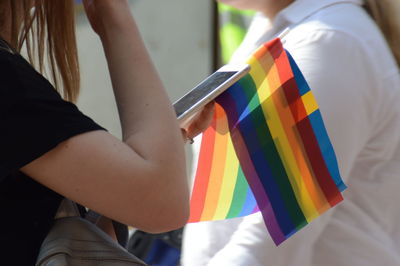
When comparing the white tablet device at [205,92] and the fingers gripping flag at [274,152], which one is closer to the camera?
the white tablet device at [205,92]

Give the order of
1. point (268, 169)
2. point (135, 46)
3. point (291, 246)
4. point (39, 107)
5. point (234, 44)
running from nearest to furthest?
point (39, 107)
point (135, 46)
point (268, 169)
point (291, 246)
point (234, 44)

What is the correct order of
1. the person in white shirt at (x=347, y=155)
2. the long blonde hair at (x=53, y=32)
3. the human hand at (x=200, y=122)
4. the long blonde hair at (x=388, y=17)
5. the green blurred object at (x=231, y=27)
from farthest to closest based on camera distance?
the green blurred object at (x=231, y=27) → the long blonde hair at (x=388, y=17) → the person in white shirt at (x=347, y=155) → the human hand at (x=200, y=122) → the long blonde hair at (x=53, y=32)

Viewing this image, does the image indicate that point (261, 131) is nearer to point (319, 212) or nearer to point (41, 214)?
point (319, 212)

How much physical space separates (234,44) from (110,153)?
12.2 feet


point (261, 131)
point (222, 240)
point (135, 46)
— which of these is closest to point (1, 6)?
point (135, 46)

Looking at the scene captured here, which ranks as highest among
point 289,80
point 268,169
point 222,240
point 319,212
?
point 289,80

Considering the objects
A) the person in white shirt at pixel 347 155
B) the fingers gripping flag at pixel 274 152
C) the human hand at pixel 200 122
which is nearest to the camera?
the human hand at pixel 200 122

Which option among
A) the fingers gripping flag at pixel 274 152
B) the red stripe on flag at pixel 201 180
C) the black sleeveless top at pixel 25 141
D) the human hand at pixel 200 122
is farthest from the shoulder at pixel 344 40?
the black sleeveless top at pixel 25 141

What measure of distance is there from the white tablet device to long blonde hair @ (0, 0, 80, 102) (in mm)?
198

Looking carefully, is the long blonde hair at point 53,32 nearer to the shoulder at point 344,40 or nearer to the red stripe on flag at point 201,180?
the red stripe on flag at point 201,180

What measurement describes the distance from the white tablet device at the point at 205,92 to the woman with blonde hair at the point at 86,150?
92mm

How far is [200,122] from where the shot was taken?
4.56 feet

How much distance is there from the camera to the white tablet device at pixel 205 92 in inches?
49.7

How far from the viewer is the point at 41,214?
115 centimetres
